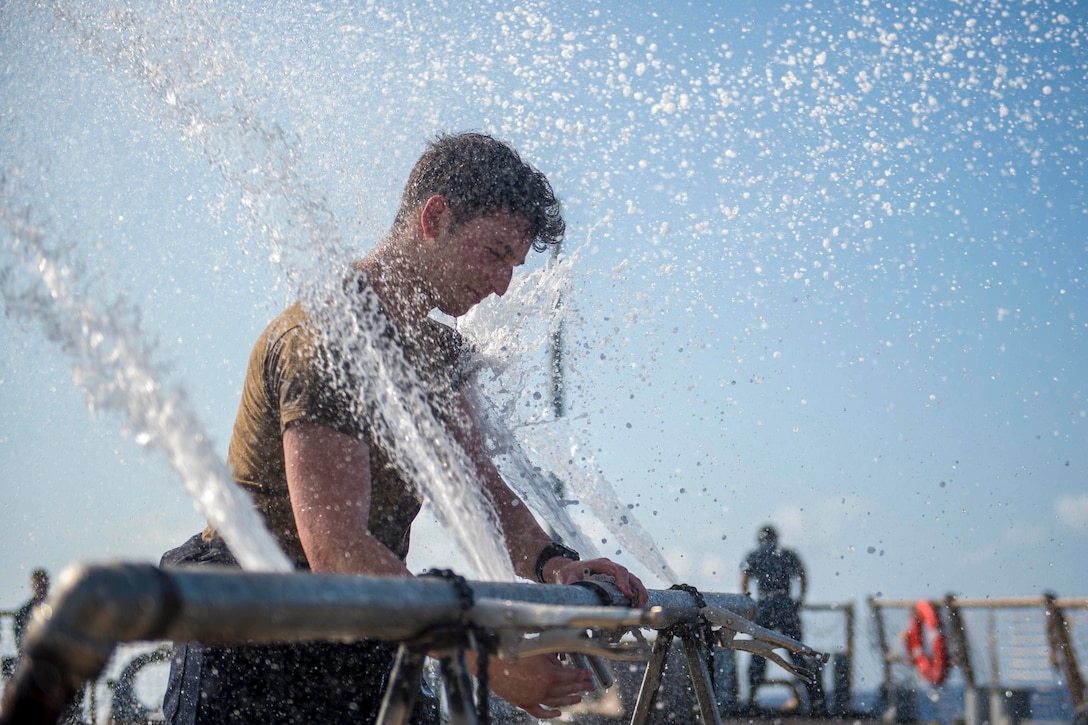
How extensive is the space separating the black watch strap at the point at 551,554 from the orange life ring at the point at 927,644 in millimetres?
7555

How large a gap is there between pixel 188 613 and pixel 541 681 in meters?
0.95

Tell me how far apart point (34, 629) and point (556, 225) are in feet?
7.10

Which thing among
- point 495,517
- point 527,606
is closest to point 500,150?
point 495,517

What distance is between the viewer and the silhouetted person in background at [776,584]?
8.71 metres

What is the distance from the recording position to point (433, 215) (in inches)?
94.9

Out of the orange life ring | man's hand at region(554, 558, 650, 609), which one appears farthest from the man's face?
the orange life ring

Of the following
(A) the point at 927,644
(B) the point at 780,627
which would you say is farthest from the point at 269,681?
(A) the point at 927,644

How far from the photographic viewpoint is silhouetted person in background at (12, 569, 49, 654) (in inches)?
295

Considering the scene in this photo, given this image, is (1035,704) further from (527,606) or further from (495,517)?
(527,606)

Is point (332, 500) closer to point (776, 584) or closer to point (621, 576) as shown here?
point (621, 576)

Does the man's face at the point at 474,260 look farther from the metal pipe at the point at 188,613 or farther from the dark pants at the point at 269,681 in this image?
the metal pipe at the point at 188,613

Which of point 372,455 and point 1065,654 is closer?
point 372,455

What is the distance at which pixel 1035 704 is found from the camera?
7793mm

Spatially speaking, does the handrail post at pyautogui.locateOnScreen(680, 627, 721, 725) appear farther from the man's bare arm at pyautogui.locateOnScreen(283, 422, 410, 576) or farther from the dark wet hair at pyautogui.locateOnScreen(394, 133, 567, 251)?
the dark wet hair at pyautogui.locateOnScreen(394, 133, 567, 251)
